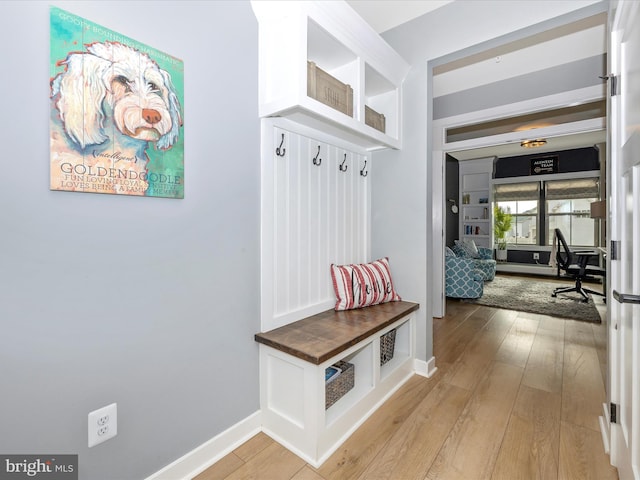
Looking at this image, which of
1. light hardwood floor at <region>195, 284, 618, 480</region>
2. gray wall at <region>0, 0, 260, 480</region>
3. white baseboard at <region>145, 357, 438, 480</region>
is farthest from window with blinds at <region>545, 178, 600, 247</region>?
gray wall at <region>0, 0, 260, 480</region>

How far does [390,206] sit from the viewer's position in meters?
2.50

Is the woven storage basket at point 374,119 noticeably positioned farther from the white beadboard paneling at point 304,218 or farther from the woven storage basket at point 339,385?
the woven storage basket at point 339,385

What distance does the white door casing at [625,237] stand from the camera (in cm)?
108

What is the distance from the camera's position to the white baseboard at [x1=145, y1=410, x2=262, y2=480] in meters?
1.34

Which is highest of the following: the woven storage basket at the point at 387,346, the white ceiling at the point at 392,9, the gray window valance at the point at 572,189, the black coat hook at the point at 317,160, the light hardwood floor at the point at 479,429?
the white ceiling at the point at 392,9

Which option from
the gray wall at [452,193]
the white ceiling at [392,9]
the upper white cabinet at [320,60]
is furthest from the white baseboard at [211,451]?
the gray wall at [452,193]

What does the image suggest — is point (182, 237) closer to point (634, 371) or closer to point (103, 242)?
point (103, 242)

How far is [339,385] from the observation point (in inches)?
72.2

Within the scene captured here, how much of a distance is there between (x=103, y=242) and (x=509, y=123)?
3.85 meters

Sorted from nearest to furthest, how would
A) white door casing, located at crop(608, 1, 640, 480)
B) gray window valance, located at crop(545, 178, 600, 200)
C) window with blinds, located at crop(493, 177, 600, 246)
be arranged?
white door casing, located at crop(608, 1, 640, 480) → gray window valance, located at crop(545, 178, 600, 200) → window with blinds, located at crop(493, 177, 600, 246)

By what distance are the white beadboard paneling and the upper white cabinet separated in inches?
6.1

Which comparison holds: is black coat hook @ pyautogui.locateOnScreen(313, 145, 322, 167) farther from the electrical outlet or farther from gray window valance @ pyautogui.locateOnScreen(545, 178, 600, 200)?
gray window valance @ pyautogui.locateOnScreen(545, 178, 600, 200)

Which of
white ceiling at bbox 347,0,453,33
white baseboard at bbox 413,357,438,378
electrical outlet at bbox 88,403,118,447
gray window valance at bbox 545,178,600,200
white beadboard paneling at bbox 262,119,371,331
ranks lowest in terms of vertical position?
white baseboard at bbox 413,357,438,378

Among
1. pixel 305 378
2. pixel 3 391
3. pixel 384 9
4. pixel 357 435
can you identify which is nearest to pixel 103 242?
pixel 3 391
